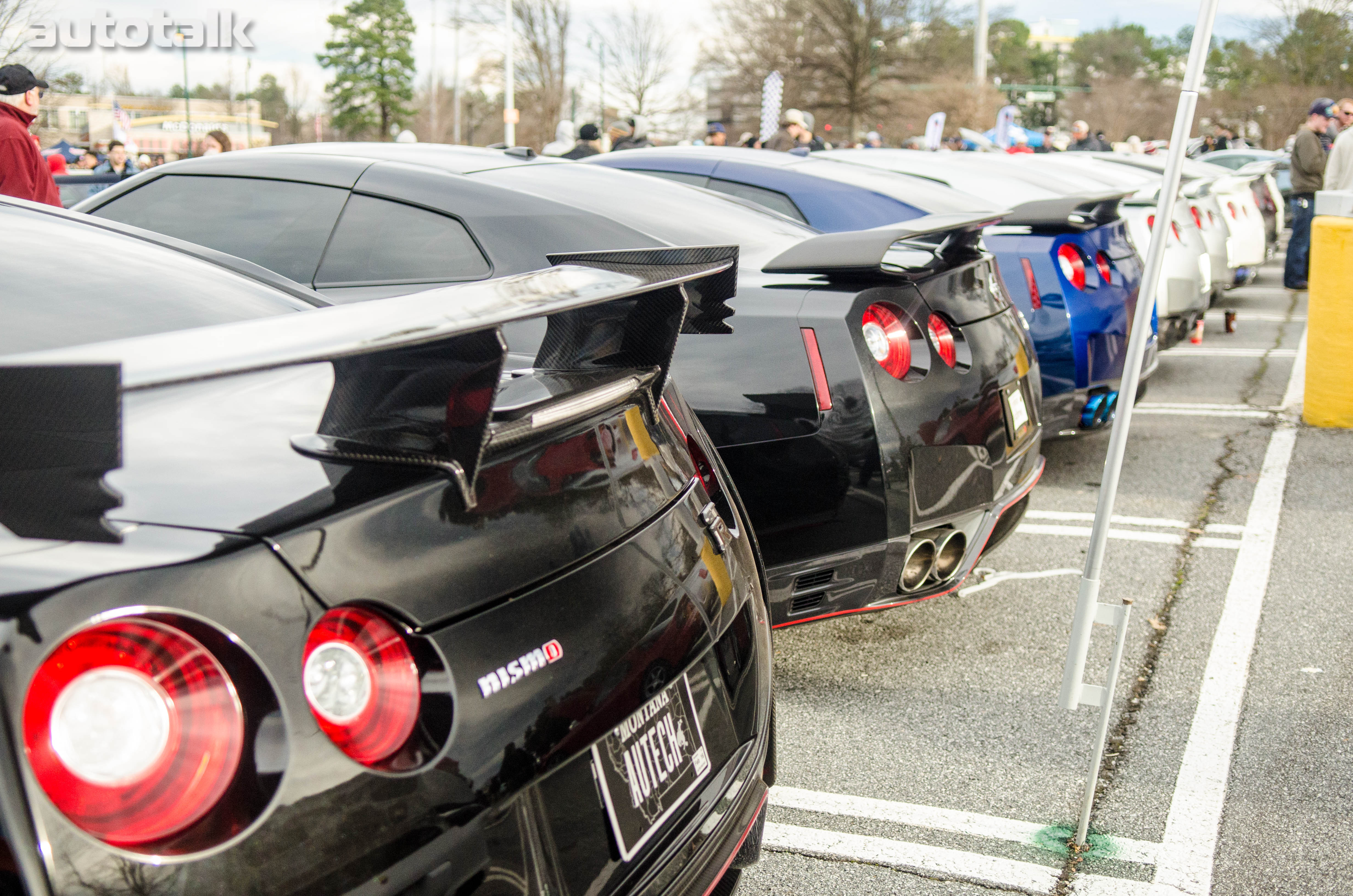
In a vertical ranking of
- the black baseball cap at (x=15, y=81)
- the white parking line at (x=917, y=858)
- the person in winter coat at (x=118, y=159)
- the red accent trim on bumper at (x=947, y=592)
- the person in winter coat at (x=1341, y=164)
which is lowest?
the white parking line at (x=917, y=858)

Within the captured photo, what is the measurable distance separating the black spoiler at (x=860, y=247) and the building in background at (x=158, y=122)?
122ft

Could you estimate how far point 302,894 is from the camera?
3.91 feet

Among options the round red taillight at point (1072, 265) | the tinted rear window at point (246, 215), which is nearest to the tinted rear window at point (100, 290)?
the tinted rear window at point (246, 215)

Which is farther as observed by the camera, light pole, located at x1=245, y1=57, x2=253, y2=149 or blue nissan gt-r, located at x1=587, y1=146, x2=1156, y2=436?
light pole, located at x1=245, y1=57, x2=253, y2=149

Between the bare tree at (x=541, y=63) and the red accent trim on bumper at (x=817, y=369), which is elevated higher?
the bare tree at (x=541, y=63)

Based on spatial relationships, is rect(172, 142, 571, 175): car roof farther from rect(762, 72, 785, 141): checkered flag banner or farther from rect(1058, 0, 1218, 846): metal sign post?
rect(762, 72, 785, 141): checkered flag banner

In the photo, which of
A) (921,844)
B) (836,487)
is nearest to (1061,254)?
(836,487)

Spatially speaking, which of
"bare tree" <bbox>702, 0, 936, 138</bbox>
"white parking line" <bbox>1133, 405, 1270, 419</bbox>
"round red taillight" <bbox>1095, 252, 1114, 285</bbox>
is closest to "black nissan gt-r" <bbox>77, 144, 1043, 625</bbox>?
"round red taillight" <bbox>1095, 252, 1114, 285</bbox>

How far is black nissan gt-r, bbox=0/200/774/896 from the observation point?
1140 millimetres

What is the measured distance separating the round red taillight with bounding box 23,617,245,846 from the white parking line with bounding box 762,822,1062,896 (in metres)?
1.67

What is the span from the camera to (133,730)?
1148 mm

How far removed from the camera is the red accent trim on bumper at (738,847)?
1.80m

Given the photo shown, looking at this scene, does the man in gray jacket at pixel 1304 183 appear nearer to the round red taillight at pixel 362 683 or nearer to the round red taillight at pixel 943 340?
the round red taillight at pixel 943 340

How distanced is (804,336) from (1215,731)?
162cm
